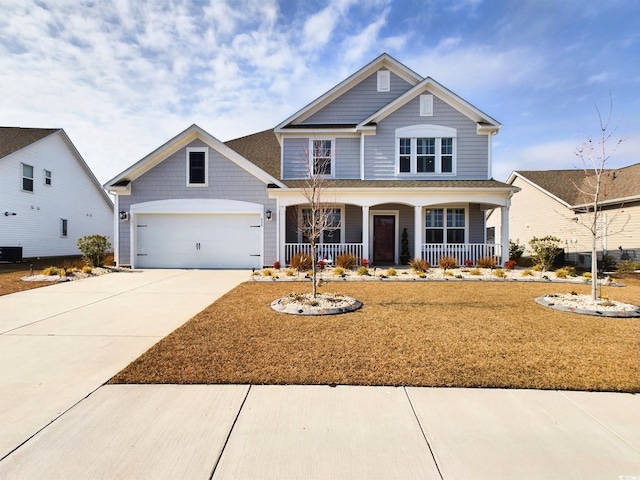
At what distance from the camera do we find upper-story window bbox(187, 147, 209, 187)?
44.0ft

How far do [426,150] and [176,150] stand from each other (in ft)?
36.2

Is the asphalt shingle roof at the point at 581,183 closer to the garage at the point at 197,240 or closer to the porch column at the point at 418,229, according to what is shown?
the porch column at the point at 418,229

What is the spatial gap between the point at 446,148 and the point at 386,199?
406 cm

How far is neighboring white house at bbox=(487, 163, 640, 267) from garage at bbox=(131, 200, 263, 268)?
12117mm

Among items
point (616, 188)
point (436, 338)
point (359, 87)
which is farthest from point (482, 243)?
point (436, 338)

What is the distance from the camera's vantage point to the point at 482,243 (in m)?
15.0

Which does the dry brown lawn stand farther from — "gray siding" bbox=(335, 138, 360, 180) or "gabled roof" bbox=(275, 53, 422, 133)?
"gabled roof" bbox=(275, 53, 422, 133)

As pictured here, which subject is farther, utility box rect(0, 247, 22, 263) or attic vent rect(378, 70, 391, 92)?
utility box rect(0, 247, 22, 263)

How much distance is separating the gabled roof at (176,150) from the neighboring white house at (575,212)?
12.0 m

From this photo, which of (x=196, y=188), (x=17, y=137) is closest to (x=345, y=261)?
(x=196, y=188)

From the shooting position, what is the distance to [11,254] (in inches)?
659

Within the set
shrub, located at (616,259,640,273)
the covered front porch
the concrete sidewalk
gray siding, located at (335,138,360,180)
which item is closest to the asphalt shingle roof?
shrub, located at (616,259,640,273)

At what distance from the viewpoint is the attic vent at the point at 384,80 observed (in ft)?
51.0

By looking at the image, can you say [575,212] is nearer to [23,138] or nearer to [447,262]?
[447,262]
